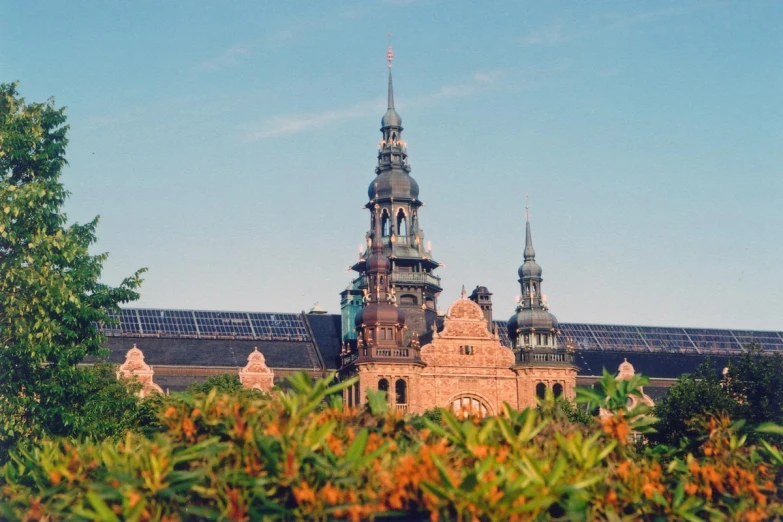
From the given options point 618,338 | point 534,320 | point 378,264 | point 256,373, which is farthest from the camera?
point 618,338

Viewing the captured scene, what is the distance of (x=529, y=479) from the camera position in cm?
1614

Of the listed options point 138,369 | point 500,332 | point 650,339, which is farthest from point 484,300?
point 138,369

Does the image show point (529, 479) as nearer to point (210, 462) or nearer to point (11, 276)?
point (210, 462)

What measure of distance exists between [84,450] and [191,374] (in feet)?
231

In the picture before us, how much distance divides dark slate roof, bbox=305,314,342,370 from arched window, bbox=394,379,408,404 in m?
9.66

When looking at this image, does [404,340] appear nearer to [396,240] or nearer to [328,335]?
[396,240]

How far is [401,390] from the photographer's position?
84.7m

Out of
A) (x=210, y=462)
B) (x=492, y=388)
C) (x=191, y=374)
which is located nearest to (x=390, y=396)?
(x=492, y=388)

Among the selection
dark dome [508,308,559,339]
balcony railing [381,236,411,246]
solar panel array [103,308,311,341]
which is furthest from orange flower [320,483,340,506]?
balcony railing [381,236,411,246]

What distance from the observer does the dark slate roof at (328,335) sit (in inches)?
3708

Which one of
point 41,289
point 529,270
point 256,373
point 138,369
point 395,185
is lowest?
point 41,289

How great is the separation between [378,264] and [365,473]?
228 ft

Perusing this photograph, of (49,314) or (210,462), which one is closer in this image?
(210,462)

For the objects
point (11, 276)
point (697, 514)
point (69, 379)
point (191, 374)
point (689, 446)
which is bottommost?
point (697, 514)
